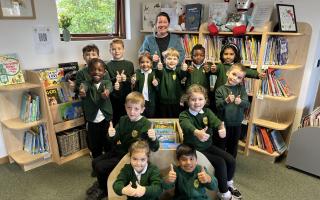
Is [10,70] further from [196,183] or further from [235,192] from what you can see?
[235,192]

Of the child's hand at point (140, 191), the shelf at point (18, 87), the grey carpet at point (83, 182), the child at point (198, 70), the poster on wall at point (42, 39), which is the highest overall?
the poster on wall at point (42, 39)

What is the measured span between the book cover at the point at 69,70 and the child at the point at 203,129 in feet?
4.36

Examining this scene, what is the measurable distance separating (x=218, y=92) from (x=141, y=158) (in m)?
0.98

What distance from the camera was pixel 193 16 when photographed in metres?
3.09

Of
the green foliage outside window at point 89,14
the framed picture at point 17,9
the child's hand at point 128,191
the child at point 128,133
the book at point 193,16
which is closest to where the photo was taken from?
the child's hand at point 128,191

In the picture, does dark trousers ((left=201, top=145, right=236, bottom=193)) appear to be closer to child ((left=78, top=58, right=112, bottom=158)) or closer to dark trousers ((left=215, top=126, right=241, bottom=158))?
dark trousers ((left=215, top=126, right=241, bottom=158))

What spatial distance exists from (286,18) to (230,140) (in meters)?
1.34

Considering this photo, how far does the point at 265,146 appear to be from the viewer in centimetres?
278

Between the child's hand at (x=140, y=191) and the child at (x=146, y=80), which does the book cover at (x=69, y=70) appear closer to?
the child at (x=146, y=80)

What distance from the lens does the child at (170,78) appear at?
234 cm

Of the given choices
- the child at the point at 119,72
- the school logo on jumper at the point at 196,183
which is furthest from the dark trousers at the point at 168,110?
the school logo on jumper at the point at 196,183

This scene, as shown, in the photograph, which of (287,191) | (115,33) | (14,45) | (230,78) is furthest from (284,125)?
(14,45)

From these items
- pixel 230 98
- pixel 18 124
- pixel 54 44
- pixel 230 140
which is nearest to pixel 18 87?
pixel 18 124

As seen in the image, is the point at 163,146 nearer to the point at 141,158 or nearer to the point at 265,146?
the point at 141,158
